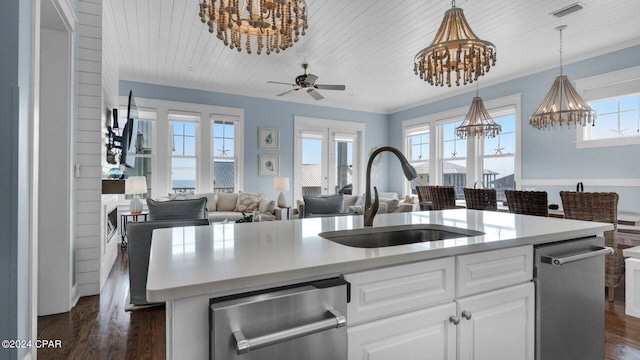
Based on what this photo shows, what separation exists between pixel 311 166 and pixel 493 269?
6115mm

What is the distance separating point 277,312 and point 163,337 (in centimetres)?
188

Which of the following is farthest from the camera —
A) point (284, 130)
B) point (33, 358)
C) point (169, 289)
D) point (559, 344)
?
point (284, 130)

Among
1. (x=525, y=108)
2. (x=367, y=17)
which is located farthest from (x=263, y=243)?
(x=525, y=108)

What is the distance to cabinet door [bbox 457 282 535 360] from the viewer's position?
1.16 metres

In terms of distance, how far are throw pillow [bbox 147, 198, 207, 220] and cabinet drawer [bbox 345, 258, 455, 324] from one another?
7.97 ft

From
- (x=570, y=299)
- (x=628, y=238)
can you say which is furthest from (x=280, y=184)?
(x=570, y=299)

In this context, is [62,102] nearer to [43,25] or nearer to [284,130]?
[43,25]

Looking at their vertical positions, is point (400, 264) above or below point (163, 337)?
above

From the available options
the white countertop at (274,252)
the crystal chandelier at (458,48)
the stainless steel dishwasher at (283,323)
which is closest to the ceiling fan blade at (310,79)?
the crystal chandelier at (458,48)

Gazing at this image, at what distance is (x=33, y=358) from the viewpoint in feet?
5.78

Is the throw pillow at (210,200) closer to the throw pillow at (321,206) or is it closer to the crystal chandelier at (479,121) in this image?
the throw pillow at (321,206)

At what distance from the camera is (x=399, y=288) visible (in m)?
1.03

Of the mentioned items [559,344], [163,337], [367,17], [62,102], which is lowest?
[163,337]

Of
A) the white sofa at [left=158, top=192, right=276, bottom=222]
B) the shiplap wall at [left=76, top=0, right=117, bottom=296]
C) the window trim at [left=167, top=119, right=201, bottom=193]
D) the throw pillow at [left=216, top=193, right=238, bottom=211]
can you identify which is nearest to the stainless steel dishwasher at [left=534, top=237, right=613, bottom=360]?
the shiplap wall at [left=76, top=0, right=117, bottom=296]
